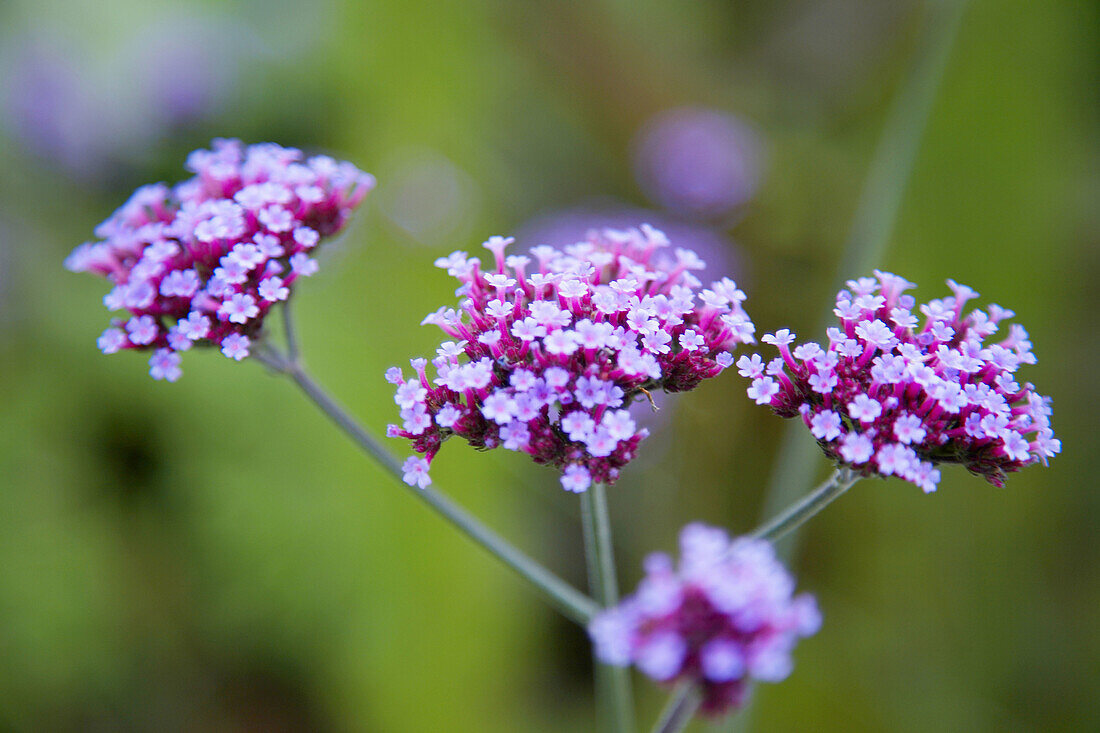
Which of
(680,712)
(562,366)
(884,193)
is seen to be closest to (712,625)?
(680,712)

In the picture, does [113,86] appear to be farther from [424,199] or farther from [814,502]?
[814,502]

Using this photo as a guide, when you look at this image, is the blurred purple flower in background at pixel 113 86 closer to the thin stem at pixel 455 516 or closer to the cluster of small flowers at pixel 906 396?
the thin stem at pixel 455 516

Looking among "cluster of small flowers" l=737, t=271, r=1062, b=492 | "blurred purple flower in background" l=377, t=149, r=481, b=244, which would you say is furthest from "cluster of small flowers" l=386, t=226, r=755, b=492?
"blurred purple flower in background" l=377, t=149, r=481, b=244

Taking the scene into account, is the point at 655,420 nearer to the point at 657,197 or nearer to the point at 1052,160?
the point at 657,197

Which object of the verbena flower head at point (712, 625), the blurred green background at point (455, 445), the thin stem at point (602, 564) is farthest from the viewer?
the blurred green background at point (455, 445)

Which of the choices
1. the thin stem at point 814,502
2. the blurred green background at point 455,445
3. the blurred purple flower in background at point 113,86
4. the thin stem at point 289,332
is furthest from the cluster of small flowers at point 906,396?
the blurred purple flower in background at point 113,86

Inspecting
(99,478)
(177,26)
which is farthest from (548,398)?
(177,26)
